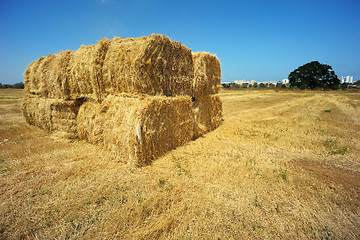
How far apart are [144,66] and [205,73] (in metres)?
3.47

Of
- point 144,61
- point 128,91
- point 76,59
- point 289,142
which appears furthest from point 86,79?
point 289,142

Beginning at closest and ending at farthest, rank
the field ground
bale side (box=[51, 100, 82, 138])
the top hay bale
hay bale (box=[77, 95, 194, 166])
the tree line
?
1. the field ground
2. hay bale (box=[77, 95, 194, 166])
3. the top hay bale
4. bale side (box=[51, 100, 82, 138])
5. the tree line

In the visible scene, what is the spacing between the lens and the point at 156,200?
3.09 metres

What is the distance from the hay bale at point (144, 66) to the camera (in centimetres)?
468

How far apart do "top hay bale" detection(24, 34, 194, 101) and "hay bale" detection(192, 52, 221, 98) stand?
0.40 m

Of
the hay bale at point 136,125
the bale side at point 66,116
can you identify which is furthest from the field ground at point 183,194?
the bale side at point 66,116

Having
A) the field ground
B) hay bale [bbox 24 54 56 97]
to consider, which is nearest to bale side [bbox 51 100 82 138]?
the field ground

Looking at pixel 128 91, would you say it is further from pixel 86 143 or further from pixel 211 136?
pixel 211 136

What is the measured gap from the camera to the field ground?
8.49ft

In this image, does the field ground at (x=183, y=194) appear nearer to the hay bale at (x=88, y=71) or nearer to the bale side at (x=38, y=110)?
the bale side at (x=38, y=110)

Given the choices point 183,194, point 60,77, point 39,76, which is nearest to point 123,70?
point 60,77

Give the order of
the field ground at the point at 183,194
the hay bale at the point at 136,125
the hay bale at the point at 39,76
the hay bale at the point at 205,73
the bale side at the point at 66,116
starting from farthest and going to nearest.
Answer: the hay bale at the point at 39,76, the hay bale at the point at 205,73, the bale side at the point at 66,116, the hay bale at the point at 136,125, the field ground at the point at 183,194

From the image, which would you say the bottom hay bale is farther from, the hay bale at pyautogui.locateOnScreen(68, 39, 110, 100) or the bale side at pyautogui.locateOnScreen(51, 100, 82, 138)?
the hay bale at pyautogui.locateOnScreen(68, 39, 110, 100)

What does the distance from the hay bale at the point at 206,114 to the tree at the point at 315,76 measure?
43287 millimetres
